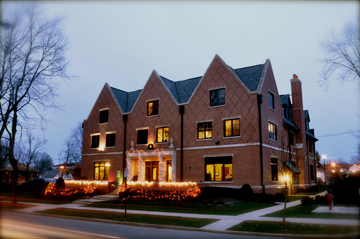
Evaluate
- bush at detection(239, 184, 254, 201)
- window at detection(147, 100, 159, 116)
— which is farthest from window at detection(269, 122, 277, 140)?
window at detection(147, 100, 159, 116)

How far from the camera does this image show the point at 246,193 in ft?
83.3

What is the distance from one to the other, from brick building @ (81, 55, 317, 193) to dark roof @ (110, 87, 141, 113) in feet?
0.64

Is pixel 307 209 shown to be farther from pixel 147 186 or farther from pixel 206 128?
pixel 147 186

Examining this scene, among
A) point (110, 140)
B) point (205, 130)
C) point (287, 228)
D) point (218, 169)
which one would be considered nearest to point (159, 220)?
point (287, 228)

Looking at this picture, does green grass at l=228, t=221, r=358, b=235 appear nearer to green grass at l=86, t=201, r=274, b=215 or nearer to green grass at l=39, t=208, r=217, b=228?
green grass at l=39, t=208, r=217, b=228

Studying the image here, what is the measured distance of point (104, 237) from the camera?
11.7 m

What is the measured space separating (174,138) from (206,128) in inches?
157

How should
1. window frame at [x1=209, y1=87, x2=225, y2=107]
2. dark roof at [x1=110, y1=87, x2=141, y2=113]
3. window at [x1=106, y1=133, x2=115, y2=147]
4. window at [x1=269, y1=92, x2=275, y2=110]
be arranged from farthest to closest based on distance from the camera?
dark roof at [x1=110, y1=87, x2=141, y2=113] < window at [x1=106, y1=133, x2=115, y2=147] < window at [x1=269, y1=92, x2=275, y2=110] < window frame at [x1=209, y1=87, x2=225, y2=107]

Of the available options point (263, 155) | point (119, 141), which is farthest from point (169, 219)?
point (119, 141)

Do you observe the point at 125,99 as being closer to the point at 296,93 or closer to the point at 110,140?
the point at 110,140

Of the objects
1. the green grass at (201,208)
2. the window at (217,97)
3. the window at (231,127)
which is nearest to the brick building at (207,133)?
the window at (231,127)

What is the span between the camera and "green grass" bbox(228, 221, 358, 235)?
12.2 metres

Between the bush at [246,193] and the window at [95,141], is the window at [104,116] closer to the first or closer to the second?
the window at [95,141]

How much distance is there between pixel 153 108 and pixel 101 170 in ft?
36.2
